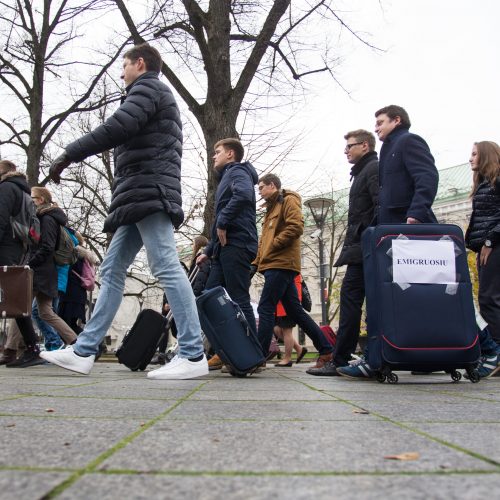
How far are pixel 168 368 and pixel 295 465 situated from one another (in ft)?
9.05

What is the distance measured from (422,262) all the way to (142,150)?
2.06 m

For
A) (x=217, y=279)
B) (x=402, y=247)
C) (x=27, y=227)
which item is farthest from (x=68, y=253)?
(x=402, y=247)

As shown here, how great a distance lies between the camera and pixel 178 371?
3.88m

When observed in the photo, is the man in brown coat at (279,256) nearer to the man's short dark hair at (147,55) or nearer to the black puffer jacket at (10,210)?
the man's short dark hair at (147,55)

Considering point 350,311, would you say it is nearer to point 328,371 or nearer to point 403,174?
point 328,371

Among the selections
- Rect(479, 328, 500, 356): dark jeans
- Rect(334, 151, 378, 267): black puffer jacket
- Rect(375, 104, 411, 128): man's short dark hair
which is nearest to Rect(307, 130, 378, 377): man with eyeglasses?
Rect(334, 151, 378, 267): black puffer jacket

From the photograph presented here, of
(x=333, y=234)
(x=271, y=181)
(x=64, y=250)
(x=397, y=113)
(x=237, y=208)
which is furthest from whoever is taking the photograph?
(x=333, y=234)

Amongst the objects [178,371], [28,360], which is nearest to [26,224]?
[28,360]

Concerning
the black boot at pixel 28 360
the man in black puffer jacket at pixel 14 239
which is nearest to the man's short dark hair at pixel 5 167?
the man in black puffer jacket at pixel 14 239

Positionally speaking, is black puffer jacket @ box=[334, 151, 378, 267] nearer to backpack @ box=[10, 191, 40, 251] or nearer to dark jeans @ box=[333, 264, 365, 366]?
dark jeans @ box=[333, 264, 365, 366]

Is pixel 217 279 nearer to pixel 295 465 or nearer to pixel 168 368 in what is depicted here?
pixel 168 368

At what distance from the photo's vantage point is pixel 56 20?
44.4 feet

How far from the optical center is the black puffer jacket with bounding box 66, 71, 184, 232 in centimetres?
388

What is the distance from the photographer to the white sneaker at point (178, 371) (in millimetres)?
3871
